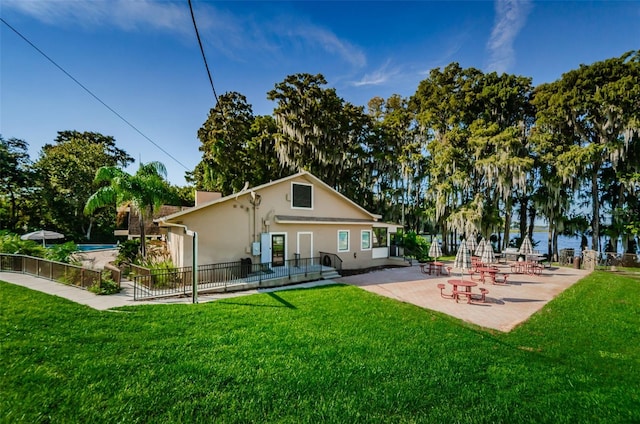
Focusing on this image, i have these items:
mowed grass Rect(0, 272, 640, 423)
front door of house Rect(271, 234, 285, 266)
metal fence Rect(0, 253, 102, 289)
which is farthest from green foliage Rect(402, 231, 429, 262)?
metal fence Rect(0, 253, 102, 289)

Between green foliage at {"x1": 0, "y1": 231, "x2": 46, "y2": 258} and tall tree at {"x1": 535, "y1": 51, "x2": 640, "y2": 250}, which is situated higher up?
tall tree at {"x1": 535, "y1": 51, "x2": 640, "y2": 250}

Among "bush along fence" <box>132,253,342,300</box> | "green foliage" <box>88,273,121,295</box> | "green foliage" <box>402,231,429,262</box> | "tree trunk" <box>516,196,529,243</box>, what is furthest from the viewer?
"tree trunk" <box>516,196,529,243</box>

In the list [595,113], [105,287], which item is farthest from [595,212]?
[105,287]

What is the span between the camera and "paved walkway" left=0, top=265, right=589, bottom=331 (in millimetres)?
7590

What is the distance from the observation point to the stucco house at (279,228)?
433 inches

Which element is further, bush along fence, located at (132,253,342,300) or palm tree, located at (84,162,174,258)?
palm tree, located at (84,162,174,258)

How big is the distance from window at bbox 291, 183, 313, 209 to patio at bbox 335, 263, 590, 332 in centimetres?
441

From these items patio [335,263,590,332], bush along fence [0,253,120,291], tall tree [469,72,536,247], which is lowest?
patio [335,263,590,332]

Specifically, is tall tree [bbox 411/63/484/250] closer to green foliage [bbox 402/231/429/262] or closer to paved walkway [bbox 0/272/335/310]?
green foliage [bbox 402/231/429/262]

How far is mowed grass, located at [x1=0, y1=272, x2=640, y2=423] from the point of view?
11.2 ft

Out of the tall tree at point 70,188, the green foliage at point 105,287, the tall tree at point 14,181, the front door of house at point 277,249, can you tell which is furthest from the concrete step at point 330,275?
the tall tree at point 14,181

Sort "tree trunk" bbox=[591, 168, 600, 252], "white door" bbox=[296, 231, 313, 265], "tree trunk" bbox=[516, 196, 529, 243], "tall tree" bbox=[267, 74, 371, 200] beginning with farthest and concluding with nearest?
"tree trunk" bbox=[516, 196, 529, 243]
"tall tree" bbox=[267, 74, 371, 200]
"tree trunk" bbox=[591, 168, 600, 252]
"white door" bbox=[296, 231, 313, 265]

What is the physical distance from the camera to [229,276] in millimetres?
11023

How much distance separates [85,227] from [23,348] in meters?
33.7
